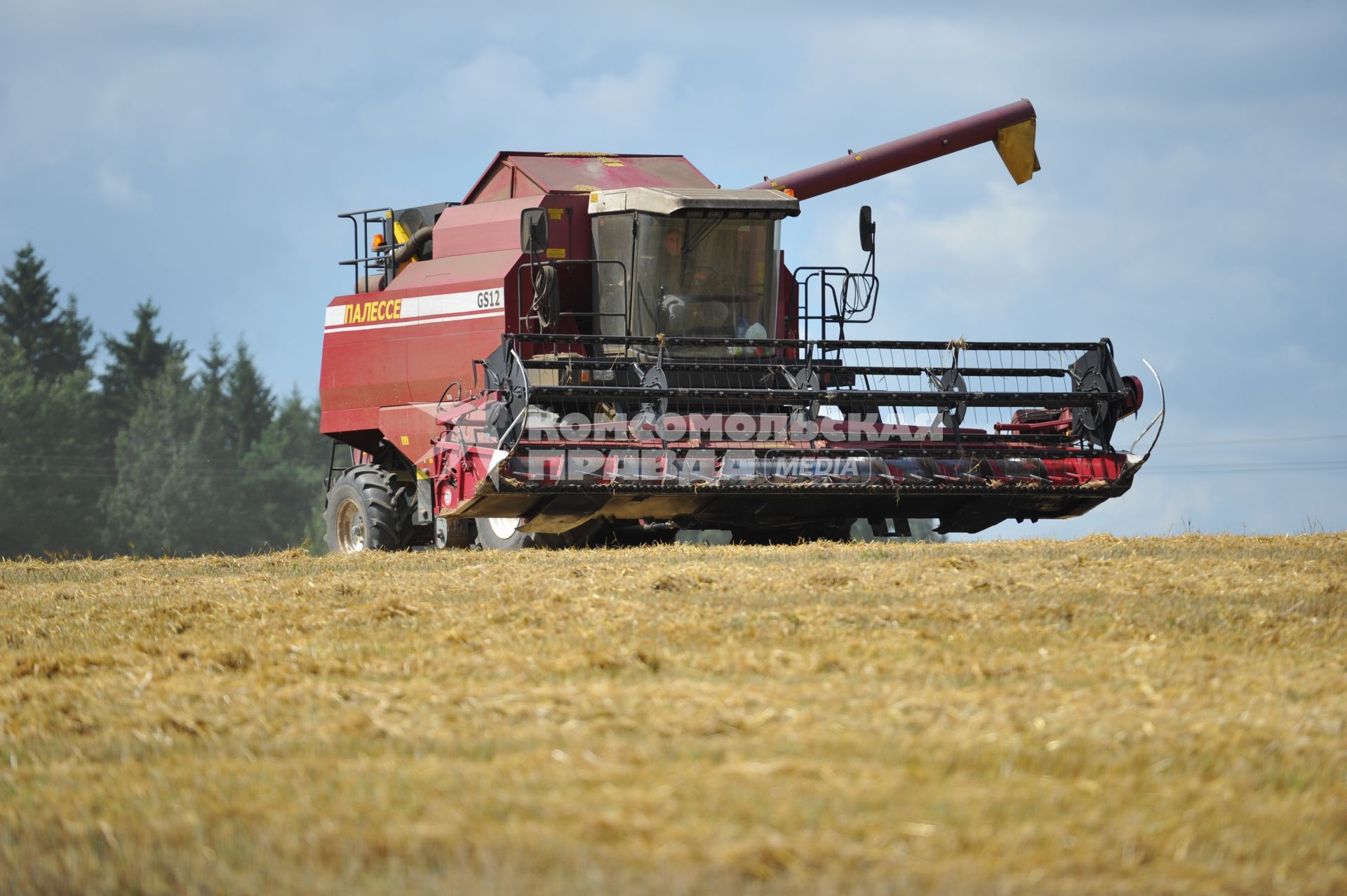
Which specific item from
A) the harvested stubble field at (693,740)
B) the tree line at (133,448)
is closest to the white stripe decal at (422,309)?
the harvested stubble field at (693,740)

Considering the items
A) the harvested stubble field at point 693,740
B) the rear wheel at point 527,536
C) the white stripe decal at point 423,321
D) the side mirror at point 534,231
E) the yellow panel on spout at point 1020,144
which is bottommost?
the harvested stubble field at point 693,740

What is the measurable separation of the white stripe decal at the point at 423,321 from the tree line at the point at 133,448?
40733 millimetres

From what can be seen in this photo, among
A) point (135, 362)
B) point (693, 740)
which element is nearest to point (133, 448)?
point (135, 362)

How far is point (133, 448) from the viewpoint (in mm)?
61062

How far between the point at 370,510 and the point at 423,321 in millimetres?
1800

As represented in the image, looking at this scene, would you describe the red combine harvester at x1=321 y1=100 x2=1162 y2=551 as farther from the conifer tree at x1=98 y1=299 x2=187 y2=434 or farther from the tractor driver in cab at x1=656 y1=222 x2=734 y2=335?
the conifer tree at x1=98 y1=299 x2=187 y2=434

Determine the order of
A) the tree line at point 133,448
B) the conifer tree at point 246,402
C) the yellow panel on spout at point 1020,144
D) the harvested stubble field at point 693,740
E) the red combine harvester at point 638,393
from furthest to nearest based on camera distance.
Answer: the conifer tree at point 246,402 → the tree line at point 133,448 → the yellow panel on spout at point 1020,144 → the red combine harvester at point 638,393 → the harvested stubble field at point 693,740

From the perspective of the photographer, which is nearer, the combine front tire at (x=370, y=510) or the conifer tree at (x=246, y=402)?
the combine front tire at (x=370, y=510)

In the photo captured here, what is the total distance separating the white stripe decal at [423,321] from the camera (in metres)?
13.7

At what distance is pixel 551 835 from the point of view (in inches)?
137

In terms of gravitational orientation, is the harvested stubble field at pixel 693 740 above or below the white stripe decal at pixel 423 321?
below

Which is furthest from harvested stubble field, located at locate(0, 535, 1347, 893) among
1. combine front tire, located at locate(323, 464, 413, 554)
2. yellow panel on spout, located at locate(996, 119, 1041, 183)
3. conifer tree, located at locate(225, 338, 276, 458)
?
conifer tree, located at locate(225, 338, 276, 458)

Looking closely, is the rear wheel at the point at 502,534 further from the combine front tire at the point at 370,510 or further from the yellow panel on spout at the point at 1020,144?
the yellow panel on spout at the point at 1020,144

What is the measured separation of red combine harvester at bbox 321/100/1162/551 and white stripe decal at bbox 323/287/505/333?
2 centimetres
